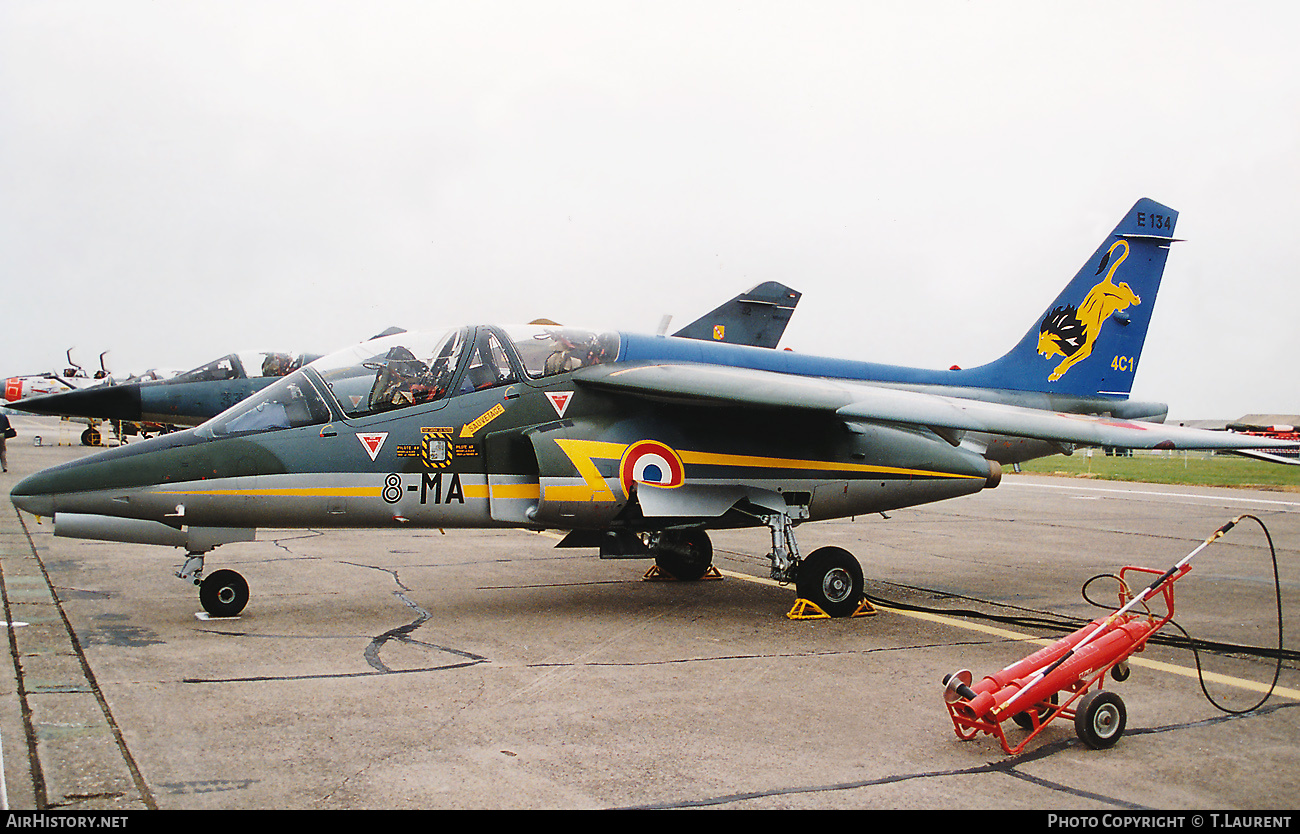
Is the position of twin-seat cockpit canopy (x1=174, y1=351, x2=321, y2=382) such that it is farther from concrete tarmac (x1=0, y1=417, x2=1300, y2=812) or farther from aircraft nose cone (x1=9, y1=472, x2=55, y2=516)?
aircraft nose cone (x1=9, y1=472, x2=55, y2=516)

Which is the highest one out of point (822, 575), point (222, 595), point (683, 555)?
point (822, 575)

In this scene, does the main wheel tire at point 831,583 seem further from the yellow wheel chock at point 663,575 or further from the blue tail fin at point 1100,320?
the blue tail fin at point 1100,320

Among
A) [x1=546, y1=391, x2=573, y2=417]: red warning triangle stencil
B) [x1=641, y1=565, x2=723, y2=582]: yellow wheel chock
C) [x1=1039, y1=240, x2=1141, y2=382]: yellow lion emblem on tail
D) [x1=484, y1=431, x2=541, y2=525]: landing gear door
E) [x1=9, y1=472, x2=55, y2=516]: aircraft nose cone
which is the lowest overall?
[x1=641, y1=565, x2=723, y2=582]: yellow wheel chock

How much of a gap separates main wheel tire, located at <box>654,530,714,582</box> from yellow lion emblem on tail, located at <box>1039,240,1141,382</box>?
4618 millimetres

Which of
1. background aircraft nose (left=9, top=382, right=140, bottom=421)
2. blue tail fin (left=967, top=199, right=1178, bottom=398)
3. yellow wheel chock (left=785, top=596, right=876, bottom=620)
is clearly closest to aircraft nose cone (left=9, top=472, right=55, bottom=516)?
yellow wheel chock (left=785, top=596, right=876, bottom=620)

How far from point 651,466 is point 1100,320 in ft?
20.4

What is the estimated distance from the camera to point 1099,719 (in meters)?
4.53

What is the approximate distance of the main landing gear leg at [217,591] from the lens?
741cm

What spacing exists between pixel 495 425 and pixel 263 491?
75.4 inches

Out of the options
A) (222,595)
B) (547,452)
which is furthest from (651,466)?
(222,595)

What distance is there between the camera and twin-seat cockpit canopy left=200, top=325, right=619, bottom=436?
753 cm

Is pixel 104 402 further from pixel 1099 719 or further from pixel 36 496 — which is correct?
pixel 1099 719
